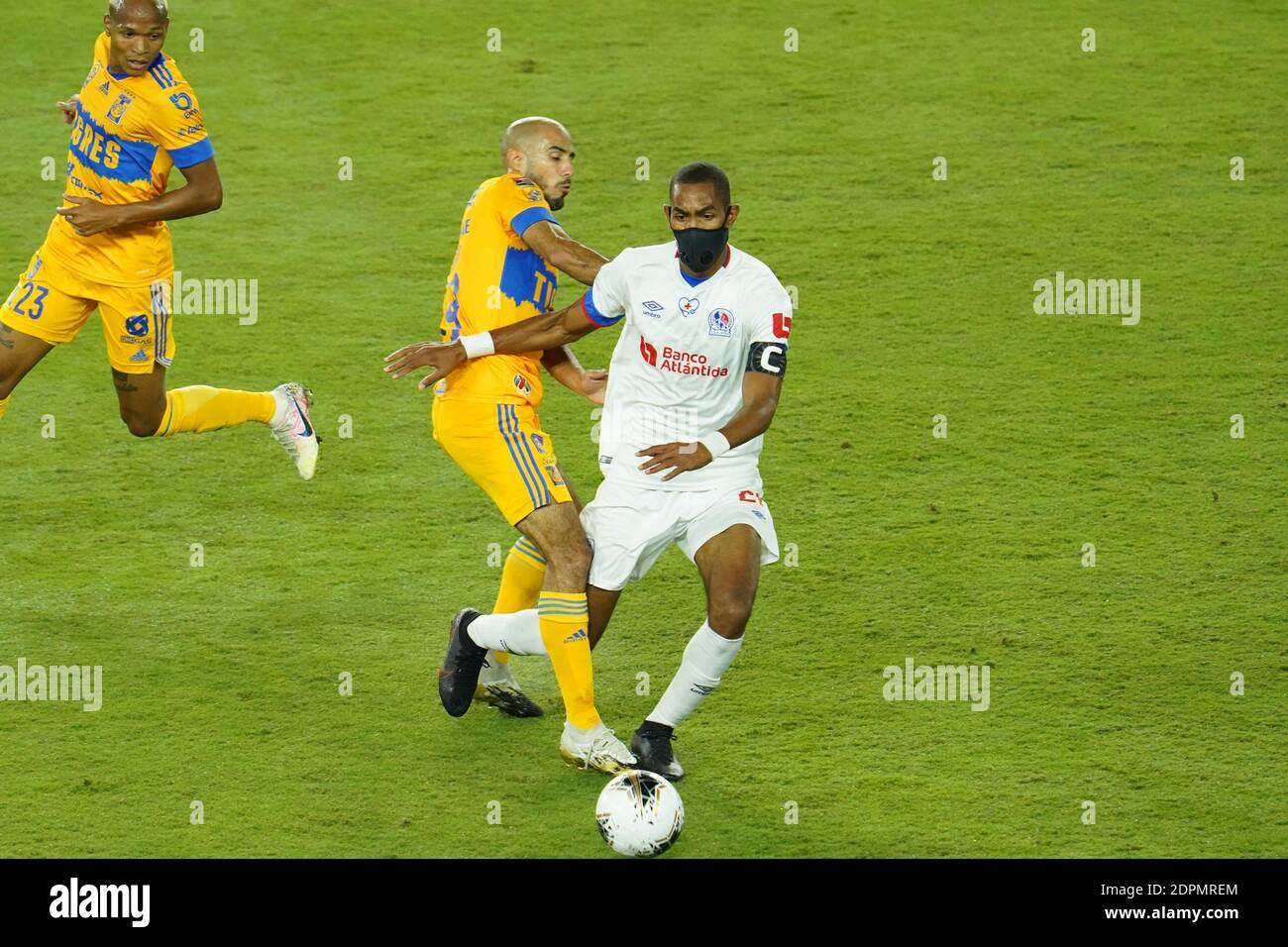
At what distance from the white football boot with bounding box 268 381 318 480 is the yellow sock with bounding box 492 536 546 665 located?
1.77 metres

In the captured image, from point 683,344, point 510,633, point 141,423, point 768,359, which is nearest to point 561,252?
point 683,344

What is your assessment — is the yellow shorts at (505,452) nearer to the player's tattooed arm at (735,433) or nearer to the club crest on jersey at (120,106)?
the player's tattooed arm at (735,433)

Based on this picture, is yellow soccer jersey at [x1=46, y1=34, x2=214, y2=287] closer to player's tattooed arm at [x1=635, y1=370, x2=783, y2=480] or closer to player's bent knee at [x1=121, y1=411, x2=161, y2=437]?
player's bent knee at [x1=121, y1=411, x2=161, y2=437]

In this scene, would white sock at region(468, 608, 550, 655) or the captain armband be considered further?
white sock at region(468, 608, 550, 655)

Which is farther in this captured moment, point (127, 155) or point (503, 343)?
point (127, 155)

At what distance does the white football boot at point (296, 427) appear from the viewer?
8008 millimetres

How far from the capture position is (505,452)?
6.30 meters

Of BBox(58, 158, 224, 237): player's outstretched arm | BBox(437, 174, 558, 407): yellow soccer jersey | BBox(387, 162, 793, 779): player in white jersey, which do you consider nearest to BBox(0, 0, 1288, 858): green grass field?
BBox(387, 162, 793, 779): player in white jersey

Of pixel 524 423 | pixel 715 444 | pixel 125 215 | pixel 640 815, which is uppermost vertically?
pixel 125 215

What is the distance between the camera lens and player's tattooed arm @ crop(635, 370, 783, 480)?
19.5ft

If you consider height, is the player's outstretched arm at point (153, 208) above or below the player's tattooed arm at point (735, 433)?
above

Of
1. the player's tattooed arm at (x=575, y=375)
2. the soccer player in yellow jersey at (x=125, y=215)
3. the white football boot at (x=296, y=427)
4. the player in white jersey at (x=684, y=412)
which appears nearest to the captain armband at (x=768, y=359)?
the player in white jersey at (x=684, y=412)

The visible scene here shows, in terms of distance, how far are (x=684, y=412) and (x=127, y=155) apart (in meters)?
2.59

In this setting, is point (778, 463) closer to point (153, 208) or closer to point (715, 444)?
point (715, 444)
